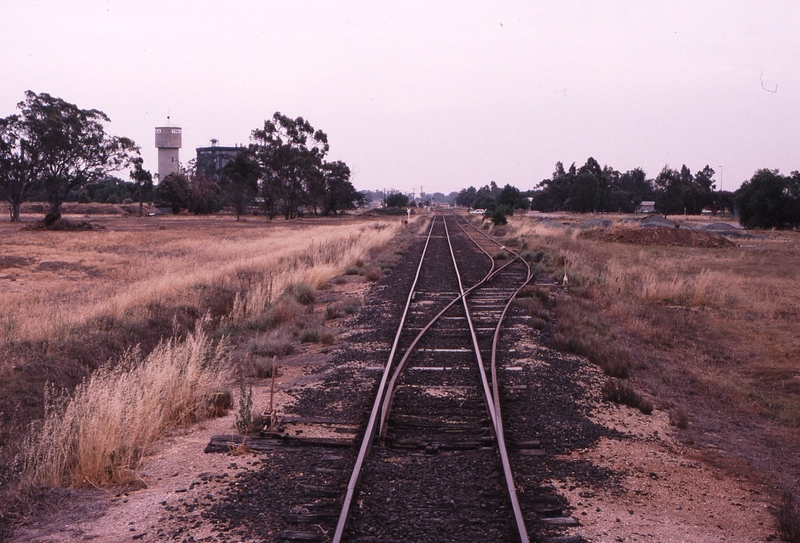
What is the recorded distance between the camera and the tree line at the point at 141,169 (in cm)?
6060

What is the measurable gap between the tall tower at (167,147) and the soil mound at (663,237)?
356 ft

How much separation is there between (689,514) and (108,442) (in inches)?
201

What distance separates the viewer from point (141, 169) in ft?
300

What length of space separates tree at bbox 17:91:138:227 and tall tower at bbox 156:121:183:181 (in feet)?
227

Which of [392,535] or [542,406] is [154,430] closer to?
[392,535]

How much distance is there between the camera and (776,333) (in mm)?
14617

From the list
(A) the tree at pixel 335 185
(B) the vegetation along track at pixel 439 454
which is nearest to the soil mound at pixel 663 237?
(B) the vegetation along track at pixel 439 454

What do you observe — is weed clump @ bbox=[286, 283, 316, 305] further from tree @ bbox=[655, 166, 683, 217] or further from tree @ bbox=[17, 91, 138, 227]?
tree @ bbox=[655, 166, 683, 217]

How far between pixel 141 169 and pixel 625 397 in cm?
9292

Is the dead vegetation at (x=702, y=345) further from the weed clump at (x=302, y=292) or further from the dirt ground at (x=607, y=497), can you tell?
the weed clump at (x=302, y=292)

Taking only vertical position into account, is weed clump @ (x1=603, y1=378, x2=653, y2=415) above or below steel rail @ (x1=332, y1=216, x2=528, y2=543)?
below

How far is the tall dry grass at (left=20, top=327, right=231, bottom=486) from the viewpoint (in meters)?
5.92

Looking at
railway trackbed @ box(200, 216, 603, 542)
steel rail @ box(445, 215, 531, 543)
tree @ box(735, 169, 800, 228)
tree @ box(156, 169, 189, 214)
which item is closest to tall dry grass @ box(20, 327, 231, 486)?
railway trackbed @ box(200, 216, 603, 542)

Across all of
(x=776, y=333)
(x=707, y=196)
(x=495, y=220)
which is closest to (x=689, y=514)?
(x=776, y=333)
